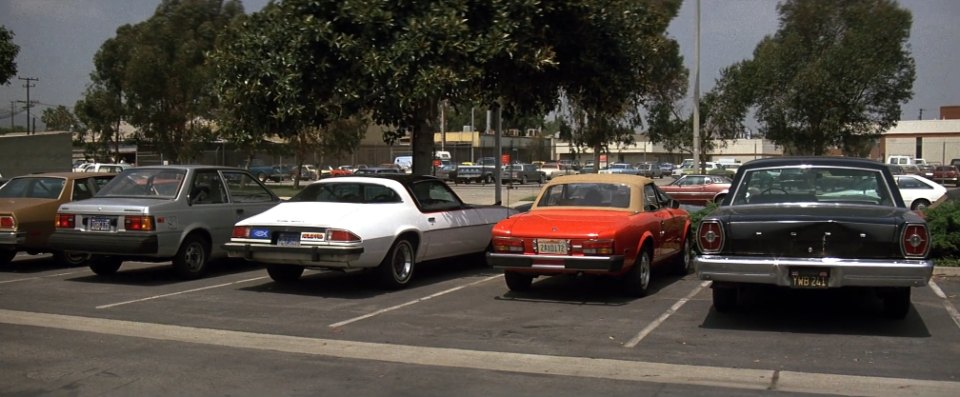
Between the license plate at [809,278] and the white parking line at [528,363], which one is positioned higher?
the license plate at [809,278]

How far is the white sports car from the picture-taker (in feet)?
33.0

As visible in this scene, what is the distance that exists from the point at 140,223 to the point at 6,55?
1606 cm

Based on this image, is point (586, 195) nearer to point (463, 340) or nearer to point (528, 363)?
point (463, 340)

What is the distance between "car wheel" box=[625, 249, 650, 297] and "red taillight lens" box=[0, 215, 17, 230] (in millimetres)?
8518

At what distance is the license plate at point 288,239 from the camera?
10.2 m

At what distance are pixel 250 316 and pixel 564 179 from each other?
413 centimetres

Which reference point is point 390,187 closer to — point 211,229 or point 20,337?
point 211,229

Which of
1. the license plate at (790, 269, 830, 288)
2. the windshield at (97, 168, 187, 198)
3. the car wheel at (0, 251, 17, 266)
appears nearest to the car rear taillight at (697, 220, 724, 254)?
the license plate at (790, 269, 830, 288)

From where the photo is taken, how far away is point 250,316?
30.2ft

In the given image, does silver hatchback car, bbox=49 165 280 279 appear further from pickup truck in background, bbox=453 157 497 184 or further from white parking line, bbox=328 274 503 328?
pickup truck in background, bbox=453 157 497 184

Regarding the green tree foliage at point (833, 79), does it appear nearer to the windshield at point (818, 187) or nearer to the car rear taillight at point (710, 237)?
the windshield at point (818, 187)

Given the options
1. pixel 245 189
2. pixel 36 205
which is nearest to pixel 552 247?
pixel 245 189

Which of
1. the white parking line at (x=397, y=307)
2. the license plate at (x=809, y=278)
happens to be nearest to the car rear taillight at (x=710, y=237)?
the license plate at (x=809, y=278)

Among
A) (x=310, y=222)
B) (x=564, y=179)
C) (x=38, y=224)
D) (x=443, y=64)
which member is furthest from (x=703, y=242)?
(x=38, y=224)
